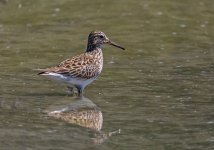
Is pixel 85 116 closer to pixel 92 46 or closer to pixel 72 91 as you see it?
pixel 72 91

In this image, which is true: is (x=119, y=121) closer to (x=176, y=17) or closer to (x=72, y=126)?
(x=72, y=126)

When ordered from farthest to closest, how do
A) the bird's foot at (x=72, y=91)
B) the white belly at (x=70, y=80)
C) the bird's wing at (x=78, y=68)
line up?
the bird's foot at (x=72, y=91) → the bird's wing at (x=78, y=68) → the white belly at (x=70, y=80)

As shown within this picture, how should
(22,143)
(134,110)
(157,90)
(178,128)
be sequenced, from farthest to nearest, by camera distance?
(157,90), (134,110), (178,128), (22,143)

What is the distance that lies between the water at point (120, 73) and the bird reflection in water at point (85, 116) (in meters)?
0.13

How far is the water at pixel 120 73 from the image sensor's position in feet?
41.9

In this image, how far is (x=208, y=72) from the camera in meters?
18.8

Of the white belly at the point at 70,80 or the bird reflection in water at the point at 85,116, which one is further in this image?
the white belly at the point at 70,80

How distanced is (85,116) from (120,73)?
14.9ft

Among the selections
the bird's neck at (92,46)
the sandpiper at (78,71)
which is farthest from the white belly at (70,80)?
the bird's neck at (92,46)

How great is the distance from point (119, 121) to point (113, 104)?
156 cm

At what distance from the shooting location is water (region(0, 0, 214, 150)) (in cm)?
1277

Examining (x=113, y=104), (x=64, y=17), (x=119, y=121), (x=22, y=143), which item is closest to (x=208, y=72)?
(x=113, y=104)

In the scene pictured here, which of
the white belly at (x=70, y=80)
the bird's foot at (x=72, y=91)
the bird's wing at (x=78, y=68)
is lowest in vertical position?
the bird's foot at (x=72, y=91)

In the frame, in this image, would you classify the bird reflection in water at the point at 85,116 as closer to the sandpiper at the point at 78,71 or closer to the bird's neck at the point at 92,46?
the sandpiper at the point at 78,71
